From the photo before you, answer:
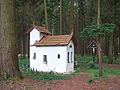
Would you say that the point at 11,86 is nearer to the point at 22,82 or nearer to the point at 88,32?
the point at 22,82

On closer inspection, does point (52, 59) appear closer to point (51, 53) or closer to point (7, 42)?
point (51, 53)

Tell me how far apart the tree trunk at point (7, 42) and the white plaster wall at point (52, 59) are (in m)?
8.02

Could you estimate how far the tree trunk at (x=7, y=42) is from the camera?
6920 millimetres

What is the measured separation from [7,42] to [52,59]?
337 inches

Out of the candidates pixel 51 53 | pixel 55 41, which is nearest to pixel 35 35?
pixel 55 41

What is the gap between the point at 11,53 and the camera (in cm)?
704

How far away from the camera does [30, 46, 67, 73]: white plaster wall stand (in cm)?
1481

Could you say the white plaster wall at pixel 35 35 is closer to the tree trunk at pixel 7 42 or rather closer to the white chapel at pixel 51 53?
the white chapel at pixel 51 53

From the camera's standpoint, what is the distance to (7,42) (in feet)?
22.9

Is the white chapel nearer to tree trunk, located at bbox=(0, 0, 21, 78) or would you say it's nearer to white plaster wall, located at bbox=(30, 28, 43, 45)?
white plaster wall, located at bbox=(30, 28, 43, 45)

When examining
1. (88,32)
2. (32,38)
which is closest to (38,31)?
(32,38)

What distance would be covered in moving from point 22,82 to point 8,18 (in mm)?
3042

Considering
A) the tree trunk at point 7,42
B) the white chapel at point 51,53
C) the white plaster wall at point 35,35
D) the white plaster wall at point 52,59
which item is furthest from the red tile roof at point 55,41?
the tree trunk at point 7,42

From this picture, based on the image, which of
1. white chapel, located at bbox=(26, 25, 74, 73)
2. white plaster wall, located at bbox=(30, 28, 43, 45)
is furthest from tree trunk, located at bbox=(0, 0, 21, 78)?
white plaster wall, located at bbox=(30, 28, 43, 45)
